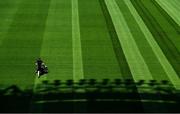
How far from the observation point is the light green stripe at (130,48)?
25184mm

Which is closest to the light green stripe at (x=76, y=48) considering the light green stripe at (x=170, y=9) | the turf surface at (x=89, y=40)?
the turf surface at (x=89, y=40)

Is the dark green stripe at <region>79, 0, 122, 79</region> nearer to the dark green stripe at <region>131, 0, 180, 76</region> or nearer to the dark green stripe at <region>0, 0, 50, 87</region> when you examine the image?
the dark green stripe at <region>0, 0, 50, 87</region>

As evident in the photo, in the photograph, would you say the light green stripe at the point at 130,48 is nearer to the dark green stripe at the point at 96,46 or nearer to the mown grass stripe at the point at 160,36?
the dark green stripe at the point at 96,46

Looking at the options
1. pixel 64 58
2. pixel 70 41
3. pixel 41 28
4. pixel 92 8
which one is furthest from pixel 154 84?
pixel 92 8

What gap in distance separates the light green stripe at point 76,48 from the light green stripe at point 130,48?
347cm

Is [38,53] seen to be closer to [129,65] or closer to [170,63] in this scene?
[129,65]

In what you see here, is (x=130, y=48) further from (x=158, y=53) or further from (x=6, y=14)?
(x=6, y=14)

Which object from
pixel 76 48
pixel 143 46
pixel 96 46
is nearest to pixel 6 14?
pixel 76 48

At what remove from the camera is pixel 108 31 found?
1254 inches

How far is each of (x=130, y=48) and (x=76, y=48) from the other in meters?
4.26

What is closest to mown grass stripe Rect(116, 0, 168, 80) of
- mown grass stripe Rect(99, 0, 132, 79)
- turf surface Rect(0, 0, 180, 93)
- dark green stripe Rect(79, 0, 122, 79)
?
turf surface Rect(0, 0, 180, 93)

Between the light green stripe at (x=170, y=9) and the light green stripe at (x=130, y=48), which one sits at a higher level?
the light green stripe at (x=170, y=9)

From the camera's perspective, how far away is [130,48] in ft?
94.3

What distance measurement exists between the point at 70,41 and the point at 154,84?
29.1 feet
